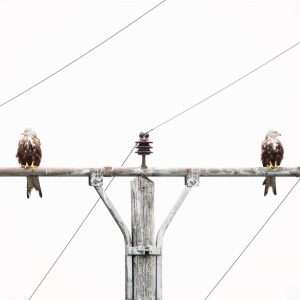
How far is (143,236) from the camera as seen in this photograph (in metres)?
12.1

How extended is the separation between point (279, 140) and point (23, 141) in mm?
2258

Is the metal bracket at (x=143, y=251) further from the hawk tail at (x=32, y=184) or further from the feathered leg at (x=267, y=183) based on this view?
the feathered leg at (x=267, y=183)

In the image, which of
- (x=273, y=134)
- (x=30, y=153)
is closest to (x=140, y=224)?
(x=30, y=153)

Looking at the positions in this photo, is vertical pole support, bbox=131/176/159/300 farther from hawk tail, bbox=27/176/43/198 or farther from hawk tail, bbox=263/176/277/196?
hawk tail, bbox=263/176/277/196

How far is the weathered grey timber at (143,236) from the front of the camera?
12039 mm

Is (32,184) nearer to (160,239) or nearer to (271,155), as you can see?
(160,239)

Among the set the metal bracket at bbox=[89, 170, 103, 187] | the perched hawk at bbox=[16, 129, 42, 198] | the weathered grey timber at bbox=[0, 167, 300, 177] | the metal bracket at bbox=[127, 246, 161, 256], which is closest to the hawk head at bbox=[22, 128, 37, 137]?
the perched hawk at bbox=[16, 129, 42, 198]

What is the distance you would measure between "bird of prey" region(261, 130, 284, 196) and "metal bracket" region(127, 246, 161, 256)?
1.13 m

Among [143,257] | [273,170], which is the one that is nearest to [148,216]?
[143,257]

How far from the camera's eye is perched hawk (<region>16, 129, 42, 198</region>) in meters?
12.1

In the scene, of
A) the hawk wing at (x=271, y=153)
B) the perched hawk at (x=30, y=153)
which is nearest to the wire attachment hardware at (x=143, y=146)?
the perched hawk at (x=30, y=153)

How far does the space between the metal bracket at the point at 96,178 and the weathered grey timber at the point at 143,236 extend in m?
0.28

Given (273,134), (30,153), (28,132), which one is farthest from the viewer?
(273,134)

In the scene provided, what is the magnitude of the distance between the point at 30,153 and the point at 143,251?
128 cm
